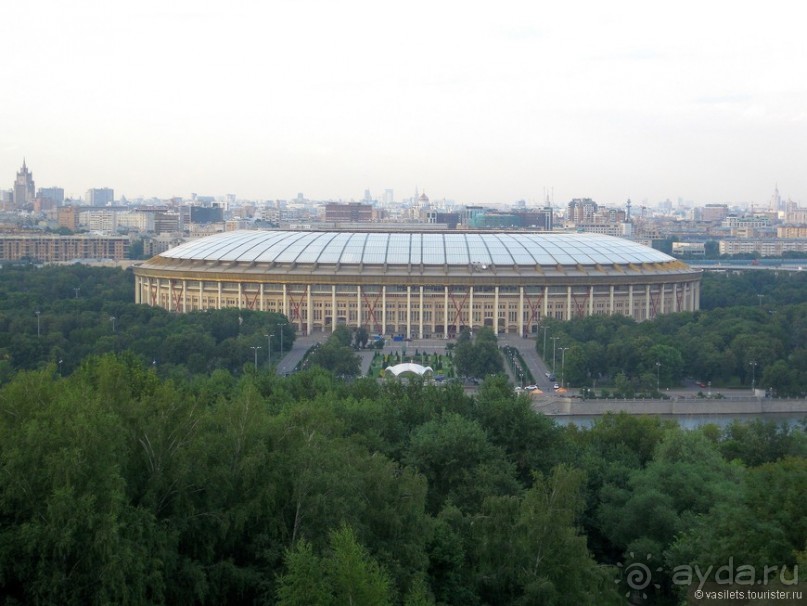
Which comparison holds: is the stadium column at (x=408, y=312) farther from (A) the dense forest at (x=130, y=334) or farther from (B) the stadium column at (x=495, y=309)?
(A) the dense forest at (x=130, y=334)

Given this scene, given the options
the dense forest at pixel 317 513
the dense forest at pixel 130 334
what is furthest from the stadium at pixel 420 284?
the dense forest at pixel 317 513

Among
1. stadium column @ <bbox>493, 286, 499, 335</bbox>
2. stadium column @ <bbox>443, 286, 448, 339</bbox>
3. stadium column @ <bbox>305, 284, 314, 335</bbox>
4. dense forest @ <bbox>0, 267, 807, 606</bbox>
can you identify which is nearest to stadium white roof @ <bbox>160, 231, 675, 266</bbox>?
stadium column @ <bbox>305, 284, 314, 335</bbox>

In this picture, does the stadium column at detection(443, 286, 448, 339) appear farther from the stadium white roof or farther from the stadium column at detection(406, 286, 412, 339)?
the stadium white roof

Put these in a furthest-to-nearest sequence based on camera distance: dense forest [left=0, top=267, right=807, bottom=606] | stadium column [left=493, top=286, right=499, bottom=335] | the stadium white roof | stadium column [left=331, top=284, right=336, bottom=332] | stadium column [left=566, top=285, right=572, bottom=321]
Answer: the stadium white roof
stadium column [left=566, top=285, right=572, bottom=321]
stadium column [left=331, top=284, right=336, bottom=332]
stadium column [left=493, top=286, right=499, bottom=335]
dense forest [left=0, top=267, right=807, bottom=606]

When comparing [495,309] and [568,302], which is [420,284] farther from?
[568,302]

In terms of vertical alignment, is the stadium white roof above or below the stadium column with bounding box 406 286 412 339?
above

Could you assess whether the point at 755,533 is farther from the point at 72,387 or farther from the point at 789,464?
the point at 72,387

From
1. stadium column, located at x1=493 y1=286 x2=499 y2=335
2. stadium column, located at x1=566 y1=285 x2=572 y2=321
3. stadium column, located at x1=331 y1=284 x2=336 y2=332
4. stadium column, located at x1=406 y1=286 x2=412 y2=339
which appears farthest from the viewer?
stadium column, located at x1=566 y1=285 x2=572 y2=321
